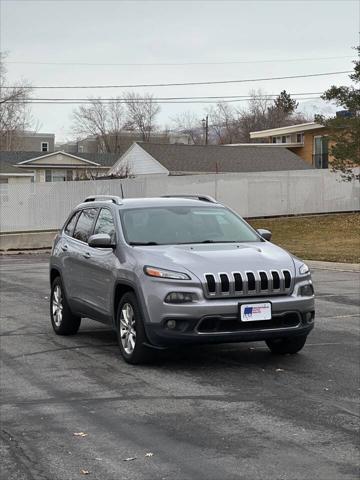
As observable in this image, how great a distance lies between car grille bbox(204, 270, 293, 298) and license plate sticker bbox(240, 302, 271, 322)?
11 cm

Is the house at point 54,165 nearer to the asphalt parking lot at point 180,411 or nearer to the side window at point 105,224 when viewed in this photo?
the side window at point 105,224

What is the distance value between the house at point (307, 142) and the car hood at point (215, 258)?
4247 centimetres

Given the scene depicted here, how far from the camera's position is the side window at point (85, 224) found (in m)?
9.11

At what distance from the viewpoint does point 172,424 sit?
5.57 meters

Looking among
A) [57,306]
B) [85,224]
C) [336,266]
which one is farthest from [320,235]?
[85,224]

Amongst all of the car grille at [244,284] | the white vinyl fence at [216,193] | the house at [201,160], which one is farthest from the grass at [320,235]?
the car grille at [244,284]

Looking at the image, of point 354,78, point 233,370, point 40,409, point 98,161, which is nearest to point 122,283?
point 233,370

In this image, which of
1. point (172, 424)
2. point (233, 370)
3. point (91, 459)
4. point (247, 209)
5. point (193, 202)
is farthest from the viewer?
point (247, 209)

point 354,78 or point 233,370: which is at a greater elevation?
point 354,78

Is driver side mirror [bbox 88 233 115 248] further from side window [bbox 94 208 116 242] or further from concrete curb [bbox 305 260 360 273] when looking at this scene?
concrete curb [bbox 305 260 360 273]

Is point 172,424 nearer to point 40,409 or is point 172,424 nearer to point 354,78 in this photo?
point 40,409

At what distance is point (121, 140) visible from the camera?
8475 cm

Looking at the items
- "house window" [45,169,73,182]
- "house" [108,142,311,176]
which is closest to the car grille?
"house" [108,142,311,176]

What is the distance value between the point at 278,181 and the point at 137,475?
3308cm
